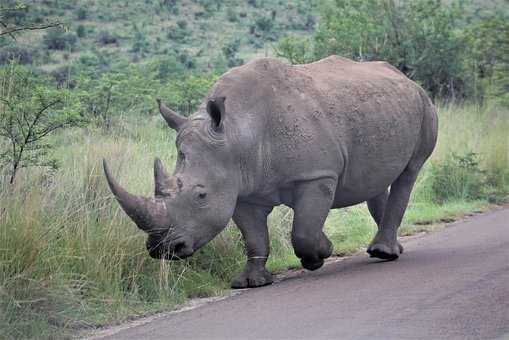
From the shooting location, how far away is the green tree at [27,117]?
8969 millimetres

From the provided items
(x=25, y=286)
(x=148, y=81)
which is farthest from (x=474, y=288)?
(x=148, y=81)

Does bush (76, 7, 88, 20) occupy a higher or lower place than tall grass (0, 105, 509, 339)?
lower

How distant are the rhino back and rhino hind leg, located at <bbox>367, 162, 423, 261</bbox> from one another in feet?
1.24

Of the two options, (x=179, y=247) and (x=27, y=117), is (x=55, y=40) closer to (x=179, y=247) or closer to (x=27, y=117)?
(x=27, y=117)

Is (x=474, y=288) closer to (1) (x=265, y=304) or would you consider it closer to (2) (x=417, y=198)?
(1) (x=265, y=304)

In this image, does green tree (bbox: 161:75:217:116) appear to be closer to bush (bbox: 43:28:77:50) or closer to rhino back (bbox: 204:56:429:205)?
rhino back (bbox: 204:56:429:205)

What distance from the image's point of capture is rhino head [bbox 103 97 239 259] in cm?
775

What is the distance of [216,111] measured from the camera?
27.1ft

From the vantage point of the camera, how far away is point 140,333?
6824mm

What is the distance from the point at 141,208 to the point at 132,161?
232 centimetres

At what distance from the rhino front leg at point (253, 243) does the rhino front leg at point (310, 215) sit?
12.1 inches

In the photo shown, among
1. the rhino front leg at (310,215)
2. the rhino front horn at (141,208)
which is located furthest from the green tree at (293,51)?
the rhino front horn at (141,208)

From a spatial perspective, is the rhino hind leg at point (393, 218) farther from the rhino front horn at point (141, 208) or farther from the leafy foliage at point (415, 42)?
A: the leafy foliage at point (415, 42)

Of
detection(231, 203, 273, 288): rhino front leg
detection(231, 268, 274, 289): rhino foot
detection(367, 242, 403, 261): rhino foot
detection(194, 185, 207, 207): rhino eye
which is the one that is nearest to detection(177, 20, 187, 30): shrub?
detection(367, 242, 403, 261): rhino foot
